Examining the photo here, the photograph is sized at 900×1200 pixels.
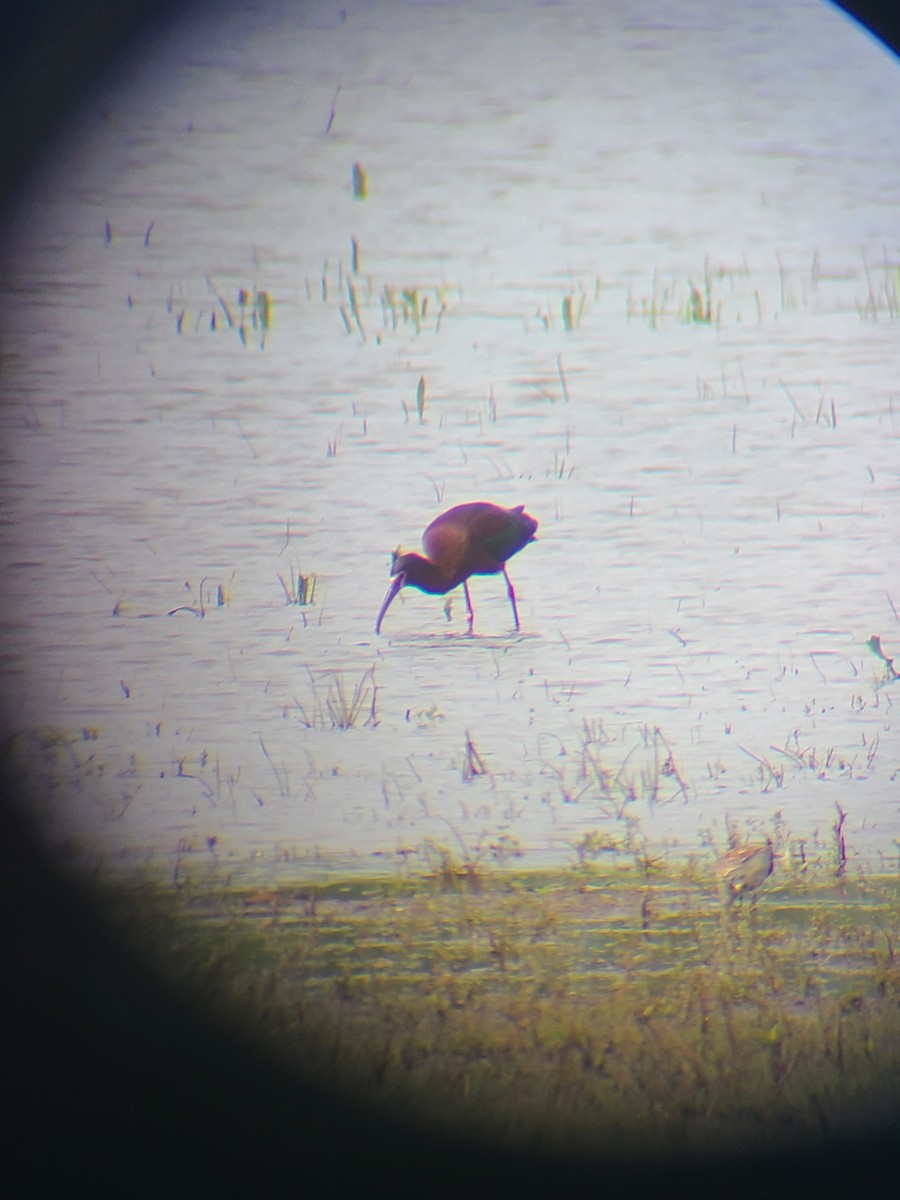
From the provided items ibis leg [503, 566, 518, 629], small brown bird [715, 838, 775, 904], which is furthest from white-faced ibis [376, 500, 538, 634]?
small brown bird [715, 838, 775, 904]

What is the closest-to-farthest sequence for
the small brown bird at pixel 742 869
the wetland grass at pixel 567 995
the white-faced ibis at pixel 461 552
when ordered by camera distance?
the wetland grass at pixel 567 995 < the small brown bird at pixel 742 869 < the white-faced ibis at pixel 461 552

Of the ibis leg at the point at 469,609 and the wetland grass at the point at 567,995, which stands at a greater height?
the wetland grass at the point at 567,995

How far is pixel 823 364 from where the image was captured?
3.69m

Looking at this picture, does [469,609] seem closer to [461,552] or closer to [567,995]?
[461,552]

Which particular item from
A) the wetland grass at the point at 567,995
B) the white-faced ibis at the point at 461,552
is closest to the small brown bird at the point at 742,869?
the wetland grass at the point at 567,995

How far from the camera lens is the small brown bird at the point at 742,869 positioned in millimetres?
2195

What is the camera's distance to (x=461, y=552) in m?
3.16

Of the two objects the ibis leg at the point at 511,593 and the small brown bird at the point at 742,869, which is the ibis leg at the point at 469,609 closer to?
the ibis leg at the point at 511,593

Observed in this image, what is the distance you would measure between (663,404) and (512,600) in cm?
97

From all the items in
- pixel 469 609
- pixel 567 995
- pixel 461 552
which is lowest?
pixel 469 609

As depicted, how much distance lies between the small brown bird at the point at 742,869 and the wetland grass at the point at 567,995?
0.03 m

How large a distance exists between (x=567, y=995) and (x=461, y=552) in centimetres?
152

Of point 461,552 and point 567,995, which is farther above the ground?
point 567,995

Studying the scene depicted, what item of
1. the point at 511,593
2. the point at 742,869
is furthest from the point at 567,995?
the point at 511,593
